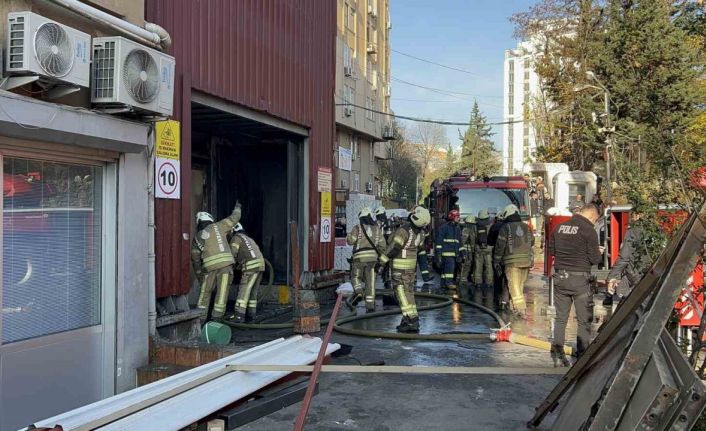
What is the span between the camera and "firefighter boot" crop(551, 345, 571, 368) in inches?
249

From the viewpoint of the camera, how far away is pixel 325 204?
11.1 meters

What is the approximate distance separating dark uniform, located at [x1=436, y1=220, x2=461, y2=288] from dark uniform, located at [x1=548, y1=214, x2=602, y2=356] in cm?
591

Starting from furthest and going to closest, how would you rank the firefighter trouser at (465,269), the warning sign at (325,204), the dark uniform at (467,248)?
the firefighter trouser at (465,269), the dark uniform at (467,248), the warning sign at (325,204)

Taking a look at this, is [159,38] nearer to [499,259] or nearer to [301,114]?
[301,114]

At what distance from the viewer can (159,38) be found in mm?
5934

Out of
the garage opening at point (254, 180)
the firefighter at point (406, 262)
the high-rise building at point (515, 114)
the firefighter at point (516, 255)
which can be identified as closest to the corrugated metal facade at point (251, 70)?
the garage opening at point (254, 180)

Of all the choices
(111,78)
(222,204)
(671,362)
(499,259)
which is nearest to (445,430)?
(671,362)

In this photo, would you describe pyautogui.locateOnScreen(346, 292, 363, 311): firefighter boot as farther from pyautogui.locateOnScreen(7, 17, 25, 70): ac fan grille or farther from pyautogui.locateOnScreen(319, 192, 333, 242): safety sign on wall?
pyautogui.locateOnScreen(7, 17, 25, 70): ac fan grille

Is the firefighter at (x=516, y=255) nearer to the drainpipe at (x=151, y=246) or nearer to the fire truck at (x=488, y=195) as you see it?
the fire truck at (x=488, y=195)

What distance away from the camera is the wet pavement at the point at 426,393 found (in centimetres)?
479

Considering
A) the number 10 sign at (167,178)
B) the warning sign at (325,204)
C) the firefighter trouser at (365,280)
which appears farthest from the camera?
the warning sign at (325,204)

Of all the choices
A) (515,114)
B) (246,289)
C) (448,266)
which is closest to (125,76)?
(246,289)

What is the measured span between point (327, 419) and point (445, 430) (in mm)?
953

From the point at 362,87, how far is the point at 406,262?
31337mm
